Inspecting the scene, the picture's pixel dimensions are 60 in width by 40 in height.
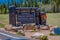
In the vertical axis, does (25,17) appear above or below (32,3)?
above

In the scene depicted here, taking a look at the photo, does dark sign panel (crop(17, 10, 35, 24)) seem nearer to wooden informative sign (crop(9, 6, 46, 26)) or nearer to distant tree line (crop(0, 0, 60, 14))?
wooden informative sign (crop(9, 6, 46, 26))

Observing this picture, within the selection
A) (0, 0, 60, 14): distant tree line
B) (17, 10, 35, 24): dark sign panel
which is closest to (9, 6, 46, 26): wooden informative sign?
(17, 10, 35, 24): dark sign panel

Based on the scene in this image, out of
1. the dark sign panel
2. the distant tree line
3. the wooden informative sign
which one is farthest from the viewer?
the distant tree line

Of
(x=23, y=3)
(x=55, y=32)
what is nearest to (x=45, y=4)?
(x=23, y=3)

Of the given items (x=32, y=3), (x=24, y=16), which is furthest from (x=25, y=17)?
(x=32, y=3)

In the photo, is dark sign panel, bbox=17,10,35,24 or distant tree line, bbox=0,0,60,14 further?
distant tree line, bbox=0,0,60,14

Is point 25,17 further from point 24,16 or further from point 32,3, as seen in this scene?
point 32,3

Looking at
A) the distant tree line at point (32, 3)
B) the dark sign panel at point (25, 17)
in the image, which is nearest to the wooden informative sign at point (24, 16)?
the dark sign panel at point (25, 17)

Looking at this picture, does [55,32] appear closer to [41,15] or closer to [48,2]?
[41,15]

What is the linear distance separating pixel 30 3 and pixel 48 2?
4399 millimetres

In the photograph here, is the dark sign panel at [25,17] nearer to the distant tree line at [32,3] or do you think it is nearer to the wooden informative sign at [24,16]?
the wooden informative sign at [24,16]

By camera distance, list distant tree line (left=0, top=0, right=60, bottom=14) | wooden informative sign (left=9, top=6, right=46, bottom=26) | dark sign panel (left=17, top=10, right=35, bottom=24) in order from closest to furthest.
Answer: wooden informative sign (left=9, top=6, right=46, bottom=26) → dark sign panel (left=17, top=10, right=35, bottom=24) → distant tree line (left=0, top=0, right=60, bottom=14)

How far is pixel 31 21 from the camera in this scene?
1906 cm

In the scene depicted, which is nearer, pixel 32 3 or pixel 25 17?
pixel 25 17
